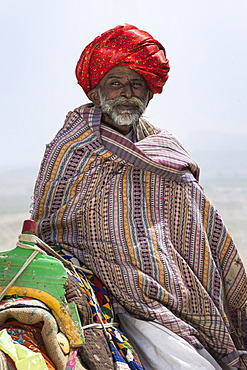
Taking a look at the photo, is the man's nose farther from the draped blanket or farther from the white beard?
the draped blanket

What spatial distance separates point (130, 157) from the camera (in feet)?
11.9

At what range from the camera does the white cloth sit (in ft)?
10.8

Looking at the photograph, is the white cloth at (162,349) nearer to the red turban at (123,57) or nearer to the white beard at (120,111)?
the white beard at (120,111)

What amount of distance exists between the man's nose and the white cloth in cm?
127

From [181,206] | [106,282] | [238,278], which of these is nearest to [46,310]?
[106,282]

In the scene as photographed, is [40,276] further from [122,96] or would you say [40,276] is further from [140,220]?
[122,96]

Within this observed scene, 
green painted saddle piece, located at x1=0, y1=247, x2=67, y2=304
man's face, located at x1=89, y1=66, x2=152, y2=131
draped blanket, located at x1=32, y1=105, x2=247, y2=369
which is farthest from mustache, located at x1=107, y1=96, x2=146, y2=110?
green painted saddle piece, located at x1=0, y1=247, x2=67, y2=304

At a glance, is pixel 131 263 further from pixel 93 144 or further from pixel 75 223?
pixel 93 144

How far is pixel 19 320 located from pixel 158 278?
1047 mm

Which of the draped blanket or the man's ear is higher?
the man's ear

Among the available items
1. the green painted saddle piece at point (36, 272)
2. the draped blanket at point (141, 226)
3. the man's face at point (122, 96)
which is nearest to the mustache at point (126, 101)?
the man's face at point (122, 96)

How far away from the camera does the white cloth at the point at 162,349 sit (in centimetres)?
330

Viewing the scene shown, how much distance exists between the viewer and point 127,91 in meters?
3.84

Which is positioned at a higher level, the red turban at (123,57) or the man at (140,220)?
the red turban at (123,57)
